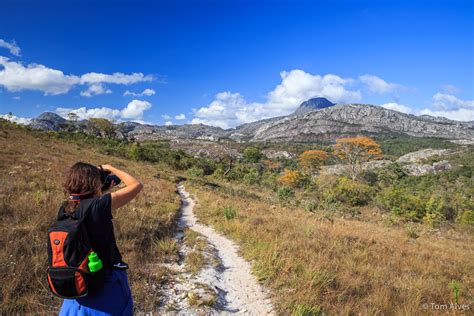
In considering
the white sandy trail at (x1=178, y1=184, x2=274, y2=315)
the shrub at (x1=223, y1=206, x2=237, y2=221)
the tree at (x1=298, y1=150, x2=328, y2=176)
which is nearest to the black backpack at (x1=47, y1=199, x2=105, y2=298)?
the white sandy trail at (x1=178, y1=184, x2=274, y2=315)

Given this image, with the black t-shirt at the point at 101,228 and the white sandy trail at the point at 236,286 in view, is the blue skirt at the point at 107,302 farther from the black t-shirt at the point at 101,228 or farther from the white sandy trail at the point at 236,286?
the white sandy trail at the point at 236,286

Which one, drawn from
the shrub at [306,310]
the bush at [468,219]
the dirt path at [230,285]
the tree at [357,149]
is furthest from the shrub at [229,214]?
the tree at [357,149]

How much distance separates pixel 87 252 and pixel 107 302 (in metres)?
0.51

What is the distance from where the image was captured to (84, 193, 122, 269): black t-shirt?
2.12 meters

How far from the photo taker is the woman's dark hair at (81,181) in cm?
222

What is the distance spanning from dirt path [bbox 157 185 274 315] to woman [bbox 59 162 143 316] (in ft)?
7.13

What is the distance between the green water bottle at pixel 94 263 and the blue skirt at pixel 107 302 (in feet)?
0.78

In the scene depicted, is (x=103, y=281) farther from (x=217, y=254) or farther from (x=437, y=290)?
(x=437, y=290)

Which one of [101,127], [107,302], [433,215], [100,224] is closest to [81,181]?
[100,224]

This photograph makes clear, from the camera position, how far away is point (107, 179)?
252cm

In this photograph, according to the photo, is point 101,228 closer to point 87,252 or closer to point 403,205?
point 87,252

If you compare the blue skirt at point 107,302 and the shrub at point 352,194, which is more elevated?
the blue skirt at point 107,302

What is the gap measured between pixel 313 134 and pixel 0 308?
203057 millimetres

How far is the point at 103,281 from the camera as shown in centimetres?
217
